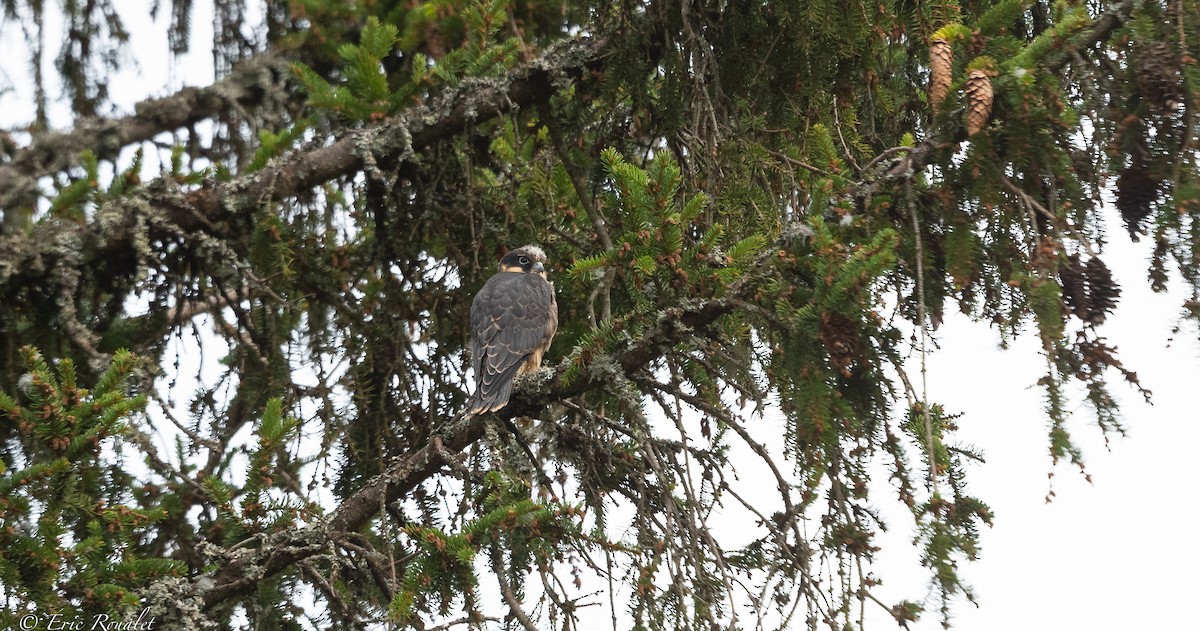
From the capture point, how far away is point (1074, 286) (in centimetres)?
250

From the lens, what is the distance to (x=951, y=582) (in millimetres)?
2578

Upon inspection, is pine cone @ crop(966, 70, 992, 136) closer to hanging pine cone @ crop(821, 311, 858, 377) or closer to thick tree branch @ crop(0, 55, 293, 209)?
hanging pine cone @ crop(821, 311, 858, 377)

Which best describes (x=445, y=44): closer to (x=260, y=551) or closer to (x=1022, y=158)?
(x=260, y=551)

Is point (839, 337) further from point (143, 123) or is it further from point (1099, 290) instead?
point (143, 123)

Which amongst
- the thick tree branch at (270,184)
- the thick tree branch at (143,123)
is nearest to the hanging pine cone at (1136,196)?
the thick tree branch at (270,184)

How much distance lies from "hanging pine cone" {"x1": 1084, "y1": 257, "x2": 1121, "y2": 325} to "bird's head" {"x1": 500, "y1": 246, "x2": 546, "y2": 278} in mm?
2725

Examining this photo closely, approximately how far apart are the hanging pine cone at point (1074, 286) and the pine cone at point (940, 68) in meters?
0.62

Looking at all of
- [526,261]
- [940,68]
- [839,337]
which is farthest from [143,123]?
[839,337]

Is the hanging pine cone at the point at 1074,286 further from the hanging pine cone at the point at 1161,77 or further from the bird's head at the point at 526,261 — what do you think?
the bird's head at the point at 526,261

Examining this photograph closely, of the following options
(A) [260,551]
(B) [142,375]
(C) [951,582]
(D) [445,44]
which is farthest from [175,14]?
(C) [951,582]

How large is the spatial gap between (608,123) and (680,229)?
152 cm

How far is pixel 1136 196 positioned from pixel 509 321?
9.91ft

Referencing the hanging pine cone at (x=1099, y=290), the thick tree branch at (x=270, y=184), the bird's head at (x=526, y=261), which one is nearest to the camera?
the hanging pine cone at (x=1099, y=290)

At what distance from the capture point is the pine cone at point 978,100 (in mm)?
2660
